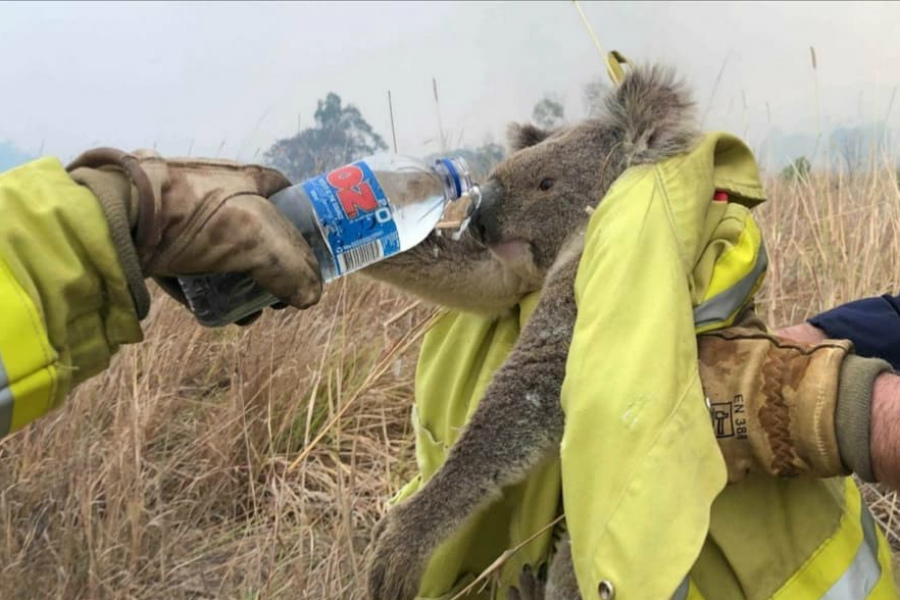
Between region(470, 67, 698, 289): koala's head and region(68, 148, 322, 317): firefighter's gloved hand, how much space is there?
0.82 m

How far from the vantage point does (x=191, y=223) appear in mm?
1224

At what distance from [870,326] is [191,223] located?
1.32 meters

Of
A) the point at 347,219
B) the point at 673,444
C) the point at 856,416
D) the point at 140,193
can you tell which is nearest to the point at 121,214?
the point at 140,193

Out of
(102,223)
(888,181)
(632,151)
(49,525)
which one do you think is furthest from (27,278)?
(888,181)

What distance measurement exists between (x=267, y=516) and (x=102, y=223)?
1.68 metres

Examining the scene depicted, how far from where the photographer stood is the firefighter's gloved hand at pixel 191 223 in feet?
3.84

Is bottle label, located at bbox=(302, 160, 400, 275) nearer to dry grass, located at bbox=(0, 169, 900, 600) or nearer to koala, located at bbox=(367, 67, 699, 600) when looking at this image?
koala, located at bbox=(367, 67, 699, 600)

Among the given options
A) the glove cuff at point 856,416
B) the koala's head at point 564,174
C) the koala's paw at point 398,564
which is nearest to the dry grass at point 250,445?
the koala's paw at point 398,564

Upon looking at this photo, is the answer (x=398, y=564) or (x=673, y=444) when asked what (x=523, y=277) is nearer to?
(x=398, y=564)

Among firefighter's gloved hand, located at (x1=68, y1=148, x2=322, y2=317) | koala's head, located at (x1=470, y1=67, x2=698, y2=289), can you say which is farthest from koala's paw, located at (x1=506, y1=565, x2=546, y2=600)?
firefighter's gloved hand, located at (x1=68, y1=148, x2=322, y2=317)

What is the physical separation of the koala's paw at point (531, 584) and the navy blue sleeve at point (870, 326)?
749 millimetres

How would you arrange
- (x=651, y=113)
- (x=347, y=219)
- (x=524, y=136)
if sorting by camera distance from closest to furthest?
(x=347, y=219) → (x=651, y=113) → (x=524, y=136)

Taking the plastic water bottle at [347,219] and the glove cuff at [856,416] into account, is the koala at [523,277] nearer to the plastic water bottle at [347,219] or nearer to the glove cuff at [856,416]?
the plastic water bottle at [347,219]

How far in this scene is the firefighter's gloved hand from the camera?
3.84 ft
